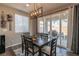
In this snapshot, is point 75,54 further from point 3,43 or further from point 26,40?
point 3,43

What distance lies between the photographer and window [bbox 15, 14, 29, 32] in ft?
6.59

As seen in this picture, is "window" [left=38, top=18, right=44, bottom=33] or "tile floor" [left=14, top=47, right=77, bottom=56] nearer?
"tile floor" [left=14, top=47, right=77, bottom=56]

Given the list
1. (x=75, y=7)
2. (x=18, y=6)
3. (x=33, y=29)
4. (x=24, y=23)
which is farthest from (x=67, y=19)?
(x=18, y=6)

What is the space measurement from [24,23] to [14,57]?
2.35 feet

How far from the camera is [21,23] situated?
206cm

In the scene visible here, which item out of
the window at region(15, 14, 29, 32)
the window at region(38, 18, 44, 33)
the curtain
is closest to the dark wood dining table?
the window at region(38, 18, 44, 33)

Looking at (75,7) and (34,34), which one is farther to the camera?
(34,34)

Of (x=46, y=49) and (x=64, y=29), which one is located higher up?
(x=64, y=29)

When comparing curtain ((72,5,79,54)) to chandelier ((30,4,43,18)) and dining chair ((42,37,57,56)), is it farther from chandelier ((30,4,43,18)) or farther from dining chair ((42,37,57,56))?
chandelier ((30,4,43,18))

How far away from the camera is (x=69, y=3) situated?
1.95m

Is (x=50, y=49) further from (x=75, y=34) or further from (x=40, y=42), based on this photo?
(x=75, y=34)

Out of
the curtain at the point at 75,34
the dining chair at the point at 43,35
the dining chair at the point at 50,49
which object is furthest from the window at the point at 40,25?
the curtain at the point at 75,34

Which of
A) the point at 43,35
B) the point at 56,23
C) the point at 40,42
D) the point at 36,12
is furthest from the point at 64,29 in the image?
the point at 36,12

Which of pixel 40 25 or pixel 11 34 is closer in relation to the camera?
pixel 11 34
